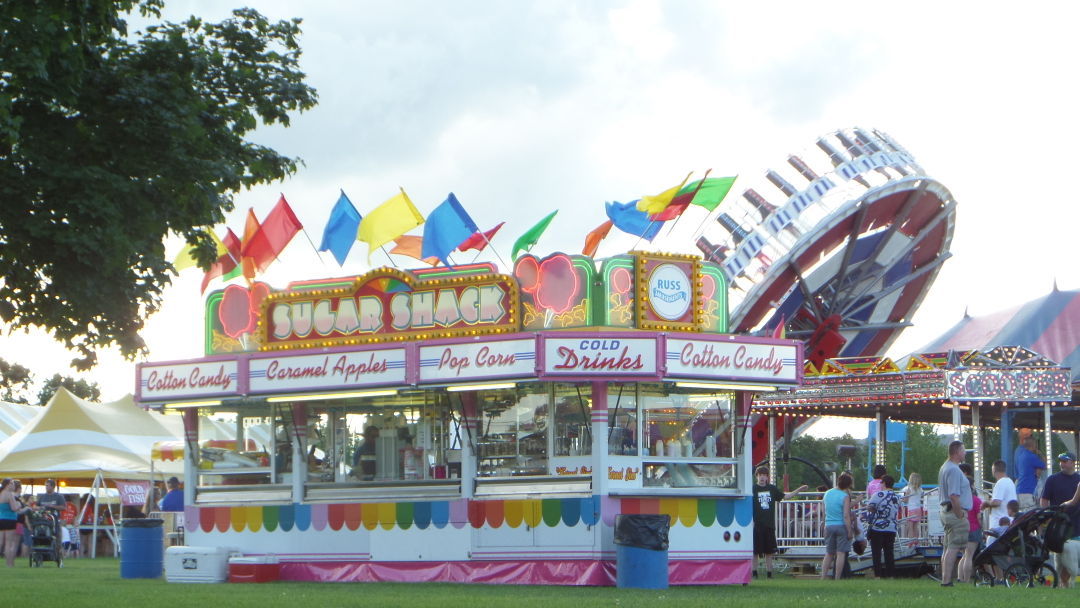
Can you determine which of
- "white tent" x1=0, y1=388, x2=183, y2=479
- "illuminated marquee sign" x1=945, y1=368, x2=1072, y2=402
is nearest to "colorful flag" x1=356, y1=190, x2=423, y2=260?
"illuminated marquee sign" x1=945, y1=368, x2=1072, y2=402

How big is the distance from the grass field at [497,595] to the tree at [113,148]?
2.85m

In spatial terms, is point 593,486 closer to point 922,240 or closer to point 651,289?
point 651,289

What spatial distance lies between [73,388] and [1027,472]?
69.7 meters

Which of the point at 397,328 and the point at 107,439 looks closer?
the point at 397,328

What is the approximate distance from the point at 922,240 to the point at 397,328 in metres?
29.8

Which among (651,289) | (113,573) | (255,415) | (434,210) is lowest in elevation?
(113,573)

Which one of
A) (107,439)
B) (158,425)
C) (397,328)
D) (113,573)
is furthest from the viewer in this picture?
(158,425)

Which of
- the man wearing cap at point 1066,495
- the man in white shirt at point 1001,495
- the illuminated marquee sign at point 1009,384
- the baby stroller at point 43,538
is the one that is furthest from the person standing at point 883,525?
the baby stroller at point 43,538

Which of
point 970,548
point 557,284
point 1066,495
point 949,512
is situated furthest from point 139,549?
point 1066,495

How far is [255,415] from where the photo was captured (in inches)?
885

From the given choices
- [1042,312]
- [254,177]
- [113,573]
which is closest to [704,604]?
[254,177]

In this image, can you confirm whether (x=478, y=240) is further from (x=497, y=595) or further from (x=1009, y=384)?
(x=1009, y=384)

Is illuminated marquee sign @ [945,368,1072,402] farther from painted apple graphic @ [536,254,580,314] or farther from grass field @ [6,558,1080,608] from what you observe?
painted apple graphic @ [536,254,580,314]

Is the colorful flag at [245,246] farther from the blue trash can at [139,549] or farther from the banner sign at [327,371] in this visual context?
the blue trash can at [139,549]
